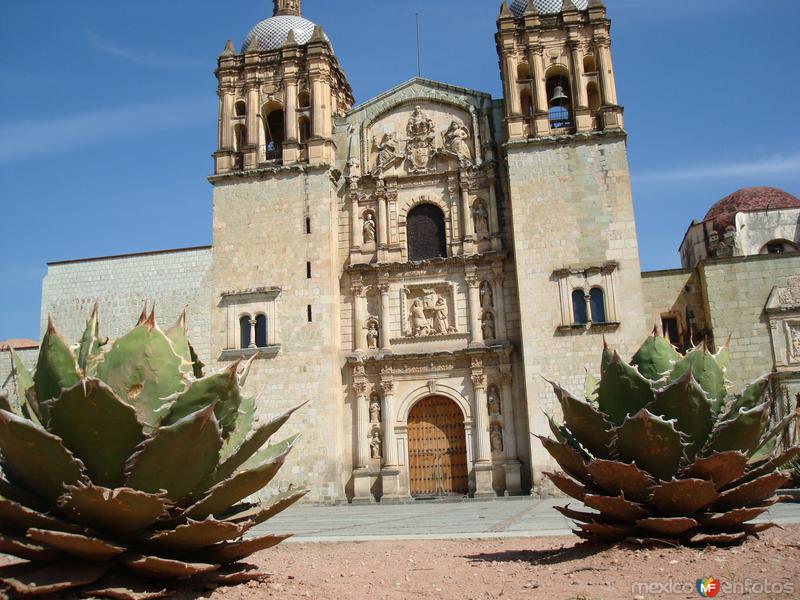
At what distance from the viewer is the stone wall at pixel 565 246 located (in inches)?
720

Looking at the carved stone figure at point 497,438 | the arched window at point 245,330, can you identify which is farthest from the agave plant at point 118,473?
the arched window at point 245,330

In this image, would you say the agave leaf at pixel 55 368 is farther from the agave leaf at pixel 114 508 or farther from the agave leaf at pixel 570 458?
the agave leaf at pixel 570 458

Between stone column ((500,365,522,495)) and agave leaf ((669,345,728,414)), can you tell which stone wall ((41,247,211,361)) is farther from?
agave leaf ((669,345,728,414))

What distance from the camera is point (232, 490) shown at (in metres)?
4.02

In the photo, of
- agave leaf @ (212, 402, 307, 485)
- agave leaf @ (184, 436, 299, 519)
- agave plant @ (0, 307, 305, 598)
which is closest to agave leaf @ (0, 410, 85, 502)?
agave plant @ (0, 307, 305, 598)

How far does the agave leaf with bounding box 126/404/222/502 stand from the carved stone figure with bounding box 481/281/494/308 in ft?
53.5

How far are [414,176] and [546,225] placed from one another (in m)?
3.91

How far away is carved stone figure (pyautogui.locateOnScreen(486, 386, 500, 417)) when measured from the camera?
62.9ft

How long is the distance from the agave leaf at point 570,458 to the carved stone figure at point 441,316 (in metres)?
14.6

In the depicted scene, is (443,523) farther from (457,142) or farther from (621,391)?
(457,142)

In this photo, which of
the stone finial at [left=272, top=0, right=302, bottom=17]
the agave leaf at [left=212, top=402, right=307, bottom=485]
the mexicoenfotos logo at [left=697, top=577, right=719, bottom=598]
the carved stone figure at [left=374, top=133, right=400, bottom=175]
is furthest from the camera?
the stone finial at [left=272, top=0, right=302, bottom=17]

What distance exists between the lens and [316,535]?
9602mm

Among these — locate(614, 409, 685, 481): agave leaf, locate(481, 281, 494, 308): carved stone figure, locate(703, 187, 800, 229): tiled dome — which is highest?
locate(703, 187, 800, 229): tiled dome

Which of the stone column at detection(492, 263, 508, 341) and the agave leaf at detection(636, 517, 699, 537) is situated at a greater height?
the stone column at detection(492, 263, 508, 341)
